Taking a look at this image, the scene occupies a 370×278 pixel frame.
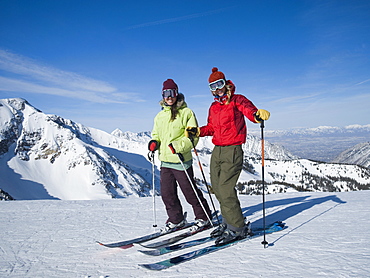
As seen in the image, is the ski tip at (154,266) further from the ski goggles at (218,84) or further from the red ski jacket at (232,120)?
the ski goggles at (218,84)

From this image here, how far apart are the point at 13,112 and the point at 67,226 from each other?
221 metres

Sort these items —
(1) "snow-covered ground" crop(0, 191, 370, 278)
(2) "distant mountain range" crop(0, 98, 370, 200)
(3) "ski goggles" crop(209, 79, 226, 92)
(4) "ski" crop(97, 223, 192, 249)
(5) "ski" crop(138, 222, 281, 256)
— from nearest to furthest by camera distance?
1. (1) "snow-covered ground" crop(0, 191, 370, 278)
2. (5) "ski" crop(138, 222, 281, 256)
3. (4) "ski" crop(97, 223, 192, 249)
4. (3) "ski goggles" crop(209, 79, 226, 92)
5. (2) "distant mountain range" crop(0, 98, 370, 200)

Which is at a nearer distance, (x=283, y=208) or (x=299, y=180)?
(x=283, y=208)

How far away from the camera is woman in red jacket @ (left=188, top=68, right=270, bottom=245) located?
378cm

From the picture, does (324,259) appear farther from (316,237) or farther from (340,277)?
(316,237)

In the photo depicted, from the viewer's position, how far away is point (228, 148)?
389 cm

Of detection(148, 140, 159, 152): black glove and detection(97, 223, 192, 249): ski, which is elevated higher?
detection(148, 140, 159, 152): black glove

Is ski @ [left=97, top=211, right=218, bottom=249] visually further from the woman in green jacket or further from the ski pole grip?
the ski pole grip

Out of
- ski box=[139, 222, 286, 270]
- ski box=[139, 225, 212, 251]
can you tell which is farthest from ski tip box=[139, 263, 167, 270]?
ski box=[139, 225, 212, 251]

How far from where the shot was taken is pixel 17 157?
17162cm

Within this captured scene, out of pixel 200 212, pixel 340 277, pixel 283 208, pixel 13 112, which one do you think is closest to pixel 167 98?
pixel 200 212

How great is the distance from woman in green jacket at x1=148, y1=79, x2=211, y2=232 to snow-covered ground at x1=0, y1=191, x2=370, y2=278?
2.92 feet

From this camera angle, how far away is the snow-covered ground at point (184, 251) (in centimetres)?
288

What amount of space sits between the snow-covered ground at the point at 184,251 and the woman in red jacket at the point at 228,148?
0.34 metres
